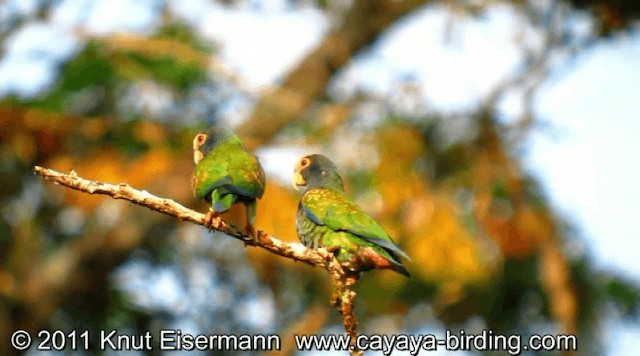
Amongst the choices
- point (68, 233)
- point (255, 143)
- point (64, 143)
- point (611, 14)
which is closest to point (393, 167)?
point (255, 143)

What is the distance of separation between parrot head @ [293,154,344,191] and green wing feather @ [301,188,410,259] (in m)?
0.05

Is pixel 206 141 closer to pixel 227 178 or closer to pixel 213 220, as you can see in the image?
pixel 227 178

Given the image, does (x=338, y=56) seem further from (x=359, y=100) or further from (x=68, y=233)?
(x=68, y=233)

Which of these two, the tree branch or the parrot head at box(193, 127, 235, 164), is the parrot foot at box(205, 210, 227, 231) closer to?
the tree branch

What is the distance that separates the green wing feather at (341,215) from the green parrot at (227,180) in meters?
0.29

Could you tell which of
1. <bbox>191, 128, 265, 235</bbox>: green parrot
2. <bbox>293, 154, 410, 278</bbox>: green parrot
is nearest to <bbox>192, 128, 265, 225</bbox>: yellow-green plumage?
<bbox>191, 128, 265, 235</bbox>: green parrot

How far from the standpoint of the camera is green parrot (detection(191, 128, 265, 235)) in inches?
125

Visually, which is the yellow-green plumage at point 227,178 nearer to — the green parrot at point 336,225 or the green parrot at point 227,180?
the green parrot at point 227,180

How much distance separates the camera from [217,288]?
16.0 metres

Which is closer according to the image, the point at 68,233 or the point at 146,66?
the point at 146,66

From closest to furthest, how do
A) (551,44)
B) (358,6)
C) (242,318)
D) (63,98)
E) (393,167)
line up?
1. (551,44)
2. (393,167)
3. (63,98)
4. (242,318)
5. (358,6)

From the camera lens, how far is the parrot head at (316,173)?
145 inches

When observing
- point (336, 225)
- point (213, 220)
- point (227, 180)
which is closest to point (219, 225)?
point (213, 220)

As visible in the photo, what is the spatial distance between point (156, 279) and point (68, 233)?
150 centimetres
